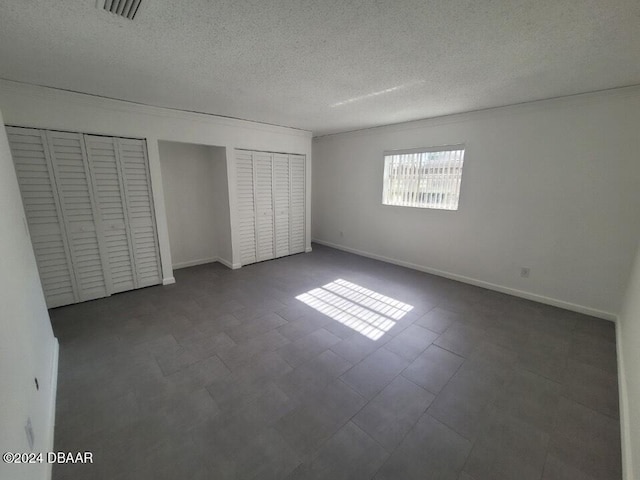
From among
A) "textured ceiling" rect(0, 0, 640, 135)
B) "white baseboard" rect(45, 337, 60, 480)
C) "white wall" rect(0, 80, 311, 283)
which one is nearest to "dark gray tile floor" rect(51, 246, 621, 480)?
"white baseboard" rect(45, 337, 60, 480)

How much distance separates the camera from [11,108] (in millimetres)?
2557

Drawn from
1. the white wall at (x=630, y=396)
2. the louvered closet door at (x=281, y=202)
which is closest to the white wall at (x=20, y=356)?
the white wall at (x=630, y=396)

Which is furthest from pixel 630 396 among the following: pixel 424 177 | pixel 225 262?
pixel 225 262

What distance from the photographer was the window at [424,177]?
3.84m

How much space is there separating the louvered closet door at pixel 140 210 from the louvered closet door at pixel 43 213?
66 centimetres

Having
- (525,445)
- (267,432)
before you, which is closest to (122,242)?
(267,432)

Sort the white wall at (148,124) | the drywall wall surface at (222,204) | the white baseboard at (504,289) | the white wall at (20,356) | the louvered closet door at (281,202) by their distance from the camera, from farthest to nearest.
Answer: the louvered closet door at (281,202) < the drywall wall surface at (222,204) < the white baseboard at (504,289) < the white wall at (148,124) < the white wall at (20,356)

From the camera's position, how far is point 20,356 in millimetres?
1248

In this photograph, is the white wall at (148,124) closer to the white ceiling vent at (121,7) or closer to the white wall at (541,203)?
the white ceiling vent at (121,7)

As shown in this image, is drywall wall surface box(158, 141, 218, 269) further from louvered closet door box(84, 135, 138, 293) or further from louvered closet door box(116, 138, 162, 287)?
louvered closet door box(84, 135, 138, 293)

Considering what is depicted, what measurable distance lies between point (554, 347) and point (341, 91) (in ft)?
10.7

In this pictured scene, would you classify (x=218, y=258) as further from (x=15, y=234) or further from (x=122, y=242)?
Answer: (x=15, y=234)

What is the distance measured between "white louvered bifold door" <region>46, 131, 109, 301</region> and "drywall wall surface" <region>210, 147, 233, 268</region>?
5.38 ft

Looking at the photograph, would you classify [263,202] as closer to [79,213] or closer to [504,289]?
[79,213]
